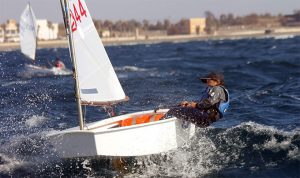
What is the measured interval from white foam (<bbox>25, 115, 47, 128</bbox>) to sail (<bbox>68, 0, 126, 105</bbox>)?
15.4 ft

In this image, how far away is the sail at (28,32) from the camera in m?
36.4

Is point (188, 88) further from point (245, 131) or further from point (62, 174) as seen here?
point (62, 174)

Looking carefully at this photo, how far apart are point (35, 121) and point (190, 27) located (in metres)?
180

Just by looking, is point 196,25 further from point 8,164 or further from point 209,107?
point 8,164

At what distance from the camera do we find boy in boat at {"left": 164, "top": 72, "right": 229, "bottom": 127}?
33.6 feet

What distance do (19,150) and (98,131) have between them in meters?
3.05

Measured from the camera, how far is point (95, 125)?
1080 cm

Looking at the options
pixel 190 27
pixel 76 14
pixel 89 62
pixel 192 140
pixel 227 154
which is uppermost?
pixel 76 14

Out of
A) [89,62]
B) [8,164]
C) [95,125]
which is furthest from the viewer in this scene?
[95,125]

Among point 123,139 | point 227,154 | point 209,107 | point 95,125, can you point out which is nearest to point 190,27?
point 227,154

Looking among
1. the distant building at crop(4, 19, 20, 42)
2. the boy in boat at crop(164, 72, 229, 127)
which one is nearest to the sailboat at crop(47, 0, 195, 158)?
the boy in boat at crop(164, 72, 229, 127)

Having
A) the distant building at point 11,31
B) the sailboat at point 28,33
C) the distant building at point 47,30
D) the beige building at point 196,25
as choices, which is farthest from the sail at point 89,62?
the beige building at point 196,25

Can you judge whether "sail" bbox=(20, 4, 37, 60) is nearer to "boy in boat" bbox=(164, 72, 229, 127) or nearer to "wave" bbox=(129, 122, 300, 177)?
"wave" bbox=(129, 122, 300, 177)

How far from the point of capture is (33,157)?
10875mm
